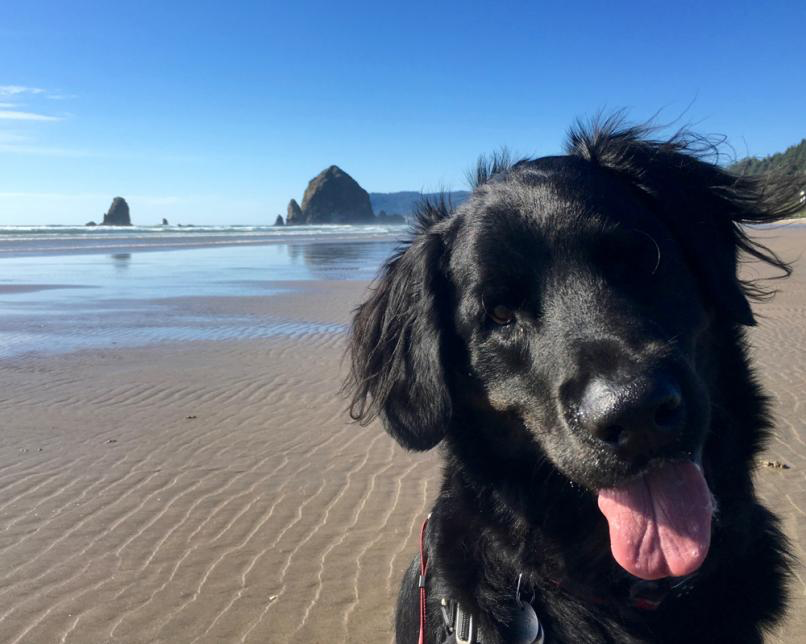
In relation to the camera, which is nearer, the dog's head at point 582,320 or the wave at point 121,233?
the dog's head at point 582,320

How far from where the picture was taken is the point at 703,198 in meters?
3.03

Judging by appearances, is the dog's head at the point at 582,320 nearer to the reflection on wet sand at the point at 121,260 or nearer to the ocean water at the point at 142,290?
the ocean water at the point at 142,290

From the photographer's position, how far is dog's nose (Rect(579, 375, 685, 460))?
2.07m

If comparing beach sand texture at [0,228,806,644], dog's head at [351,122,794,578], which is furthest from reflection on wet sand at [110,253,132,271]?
dog's head at [351,122,794,578]

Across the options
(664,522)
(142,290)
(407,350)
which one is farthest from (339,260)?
(664,522)

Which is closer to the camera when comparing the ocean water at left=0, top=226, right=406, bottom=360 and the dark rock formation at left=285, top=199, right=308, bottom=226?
the ocean water at left=0, top=226, right=406, bottom=360

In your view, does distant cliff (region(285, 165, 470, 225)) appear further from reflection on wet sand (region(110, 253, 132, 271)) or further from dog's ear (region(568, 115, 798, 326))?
dog's ear (region(568, 115, 798, 326))

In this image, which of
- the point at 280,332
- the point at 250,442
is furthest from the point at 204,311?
the point at 250,442

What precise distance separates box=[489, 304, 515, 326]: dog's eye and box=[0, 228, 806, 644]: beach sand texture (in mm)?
2240

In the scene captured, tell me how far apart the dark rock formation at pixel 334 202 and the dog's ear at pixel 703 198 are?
4552 inches

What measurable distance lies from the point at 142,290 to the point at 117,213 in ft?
277

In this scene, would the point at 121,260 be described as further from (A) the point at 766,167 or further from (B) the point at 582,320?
(B) the point at 582,320

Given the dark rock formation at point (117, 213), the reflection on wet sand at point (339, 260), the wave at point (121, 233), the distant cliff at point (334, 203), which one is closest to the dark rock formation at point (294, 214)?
the distant cliff at point (334, 203)

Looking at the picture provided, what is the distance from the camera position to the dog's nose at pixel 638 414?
207 centimetres
